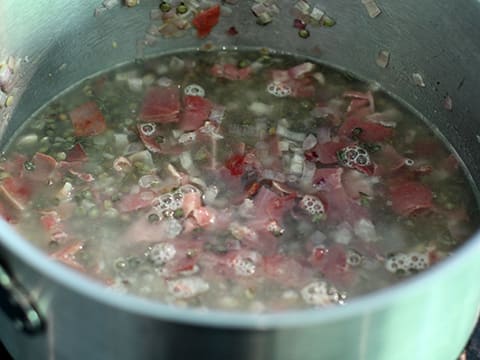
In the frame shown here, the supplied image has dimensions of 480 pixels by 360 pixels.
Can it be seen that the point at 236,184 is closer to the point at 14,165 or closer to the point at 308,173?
the point at 308,173

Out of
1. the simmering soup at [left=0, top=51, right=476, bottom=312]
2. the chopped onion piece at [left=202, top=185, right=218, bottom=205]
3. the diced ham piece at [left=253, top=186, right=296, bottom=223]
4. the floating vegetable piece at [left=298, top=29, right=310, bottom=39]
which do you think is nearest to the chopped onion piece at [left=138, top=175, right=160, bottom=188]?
the simmering soup at [left=0, top=51, right=476, bottom=312]

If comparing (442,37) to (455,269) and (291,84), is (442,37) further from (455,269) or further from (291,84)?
(455,269)

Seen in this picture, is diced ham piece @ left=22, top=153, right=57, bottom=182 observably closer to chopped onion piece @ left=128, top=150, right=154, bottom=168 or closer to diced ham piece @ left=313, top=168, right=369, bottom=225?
chopped onion piece @ left=128, top=150, right=154, bottom=168

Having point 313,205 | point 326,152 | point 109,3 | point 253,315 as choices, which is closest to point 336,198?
point 313,205

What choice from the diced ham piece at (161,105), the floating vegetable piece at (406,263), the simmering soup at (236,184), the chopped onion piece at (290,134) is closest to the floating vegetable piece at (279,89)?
the simmering soup at (236,184)

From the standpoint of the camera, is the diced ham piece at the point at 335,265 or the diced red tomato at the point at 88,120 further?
the diced red tomato at the point at 88,120

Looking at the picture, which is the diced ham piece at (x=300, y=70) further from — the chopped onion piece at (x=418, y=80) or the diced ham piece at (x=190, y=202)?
the diced ham piece at (x=190, y=202)
